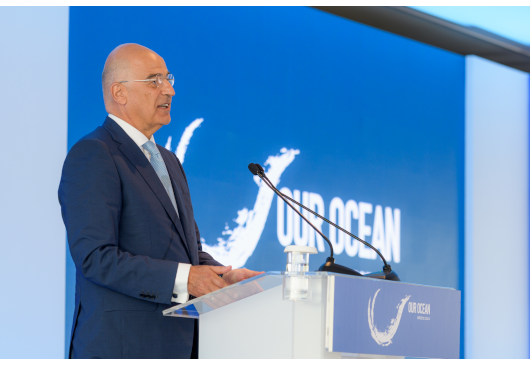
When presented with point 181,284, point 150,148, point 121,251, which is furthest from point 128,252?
point 150,148

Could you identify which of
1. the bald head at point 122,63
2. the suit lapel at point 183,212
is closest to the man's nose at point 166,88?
the bald head at point 122,63

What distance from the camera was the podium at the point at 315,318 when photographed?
135 centimetres

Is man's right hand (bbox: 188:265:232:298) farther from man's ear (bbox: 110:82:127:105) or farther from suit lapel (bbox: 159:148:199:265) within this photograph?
man's ear (bbox: 110:82:127:105)

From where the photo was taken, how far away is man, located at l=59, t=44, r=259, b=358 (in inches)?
64.8

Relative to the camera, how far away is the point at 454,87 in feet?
18.4

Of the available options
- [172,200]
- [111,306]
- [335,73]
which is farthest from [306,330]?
[335,73]

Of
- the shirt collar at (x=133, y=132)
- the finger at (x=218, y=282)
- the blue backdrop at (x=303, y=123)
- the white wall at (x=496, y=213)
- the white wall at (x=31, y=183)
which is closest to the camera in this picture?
the finger at (x=218, y=282)

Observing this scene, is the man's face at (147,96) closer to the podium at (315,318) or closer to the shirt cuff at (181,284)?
the shirt cuff at (181,284)

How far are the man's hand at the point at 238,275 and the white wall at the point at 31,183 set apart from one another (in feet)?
5.89

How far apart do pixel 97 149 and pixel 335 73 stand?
3.14 m

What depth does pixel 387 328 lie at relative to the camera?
1.45m

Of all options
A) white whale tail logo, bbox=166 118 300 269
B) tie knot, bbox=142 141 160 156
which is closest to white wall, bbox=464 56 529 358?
white whale tail logo, bbox=166 118 300 269

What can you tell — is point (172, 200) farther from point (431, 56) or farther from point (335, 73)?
point (431, 56)

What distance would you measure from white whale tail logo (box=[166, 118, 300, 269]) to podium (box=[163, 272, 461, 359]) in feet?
7.45
